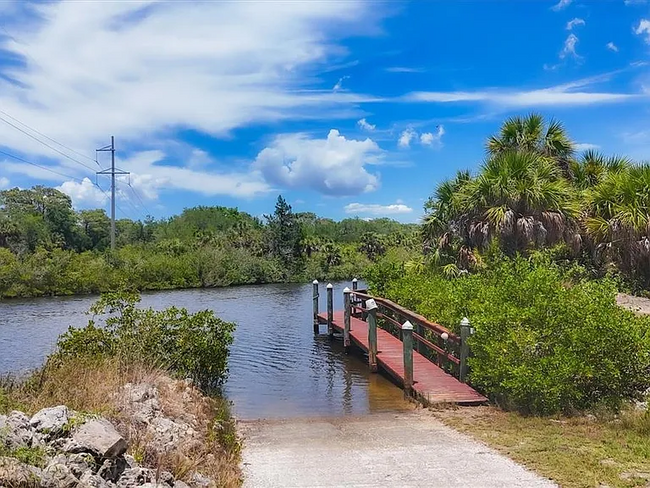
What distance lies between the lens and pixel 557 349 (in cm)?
947

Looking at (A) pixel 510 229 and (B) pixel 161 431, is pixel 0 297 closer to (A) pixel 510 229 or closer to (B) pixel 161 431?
(A) pixel 510 229

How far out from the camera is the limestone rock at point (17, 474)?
4.39 m

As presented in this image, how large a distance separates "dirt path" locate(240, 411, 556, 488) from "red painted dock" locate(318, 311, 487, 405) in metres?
1.19

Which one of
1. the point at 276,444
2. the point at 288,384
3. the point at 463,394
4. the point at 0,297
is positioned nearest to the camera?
the point at 276,444

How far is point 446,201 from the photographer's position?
70.5 feet

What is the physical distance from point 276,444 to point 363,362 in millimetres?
9157

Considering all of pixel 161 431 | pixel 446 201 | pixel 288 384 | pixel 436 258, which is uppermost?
pixel 446 201

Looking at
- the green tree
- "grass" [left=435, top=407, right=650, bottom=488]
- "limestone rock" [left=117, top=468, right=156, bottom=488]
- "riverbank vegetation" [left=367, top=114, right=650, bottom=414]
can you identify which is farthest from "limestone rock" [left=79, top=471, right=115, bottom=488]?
the green tree

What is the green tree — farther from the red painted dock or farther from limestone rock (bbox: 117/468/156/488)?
limestone rock (bbox: 117/468/156/488)

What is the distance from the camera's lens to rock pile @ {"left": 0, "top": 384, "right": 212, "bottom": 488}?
4574 millimetres

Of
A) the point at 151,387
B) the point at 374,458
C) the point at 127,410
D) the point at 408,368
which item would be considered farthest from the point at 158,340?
the point at 374,458

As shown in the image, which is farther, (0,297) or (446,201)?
(0,297)

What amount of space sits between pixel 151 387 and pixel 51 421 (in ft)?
9.21

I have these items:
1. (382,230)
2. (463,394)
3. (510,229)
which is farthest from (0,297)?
(382,230)
